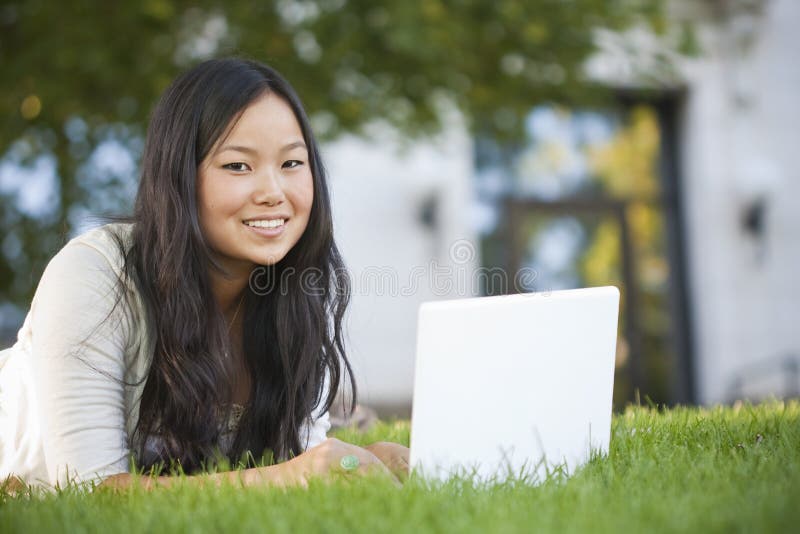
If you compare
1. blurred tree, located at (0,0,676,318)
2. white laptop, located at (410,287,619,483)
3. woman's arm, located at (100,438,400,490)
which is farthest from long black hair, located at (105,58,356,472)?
blurred tree, located at (0,0,676,318)

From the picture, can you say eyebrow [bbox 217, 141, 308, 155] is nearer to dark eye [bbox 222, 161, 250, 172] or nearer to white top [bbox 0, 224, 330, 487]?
dark eye [bbox 222, 161, 250, 172]

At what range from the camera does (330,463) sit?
6.77ft

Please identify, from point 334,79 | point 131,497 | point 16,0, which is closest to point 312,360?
point 131,497

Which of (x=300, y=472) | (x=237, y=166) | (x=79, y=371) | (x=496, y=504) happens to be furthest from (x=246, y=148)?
(x=496, y=504)

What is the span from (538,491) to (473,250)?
7.76 meters

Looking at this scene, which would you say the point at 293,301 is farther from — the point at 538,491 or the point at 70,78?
the point at 70,78

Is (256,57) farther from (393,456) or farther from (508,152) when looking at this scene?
(508,152)

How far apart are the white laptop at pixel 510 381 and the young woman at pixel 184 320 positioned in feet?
0.87

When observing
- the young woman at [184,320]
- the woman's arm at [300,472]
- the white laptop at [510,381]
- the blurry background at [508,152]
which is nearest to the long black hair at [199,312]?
the young woman at [184,320]

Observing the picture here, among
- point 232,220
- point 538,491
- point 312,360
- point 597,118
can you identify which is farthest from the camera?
point 597,118

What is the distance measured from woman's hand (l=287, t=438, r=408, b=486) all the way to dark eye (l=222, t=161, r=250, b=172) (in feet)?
2.75

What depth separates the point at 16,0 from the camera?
20.0 feet

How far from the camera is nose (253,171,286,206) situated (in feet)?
8.13

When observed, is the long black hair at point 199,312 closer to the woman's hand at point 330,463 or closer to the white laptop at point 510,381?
the woman's hand at point 330,463
